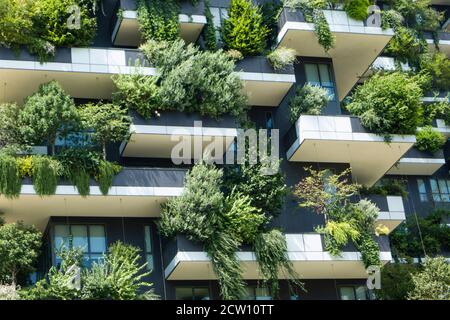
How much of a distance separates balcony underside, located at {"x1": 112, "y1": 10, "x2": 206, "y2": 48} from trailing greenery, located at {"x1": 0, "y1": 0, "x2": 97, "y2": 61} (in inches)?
65.3

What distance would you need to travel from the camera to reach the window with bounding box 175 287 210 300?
121ft

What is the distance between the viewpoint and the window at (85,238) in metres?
36.2

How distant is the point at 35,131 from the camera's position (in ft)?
115

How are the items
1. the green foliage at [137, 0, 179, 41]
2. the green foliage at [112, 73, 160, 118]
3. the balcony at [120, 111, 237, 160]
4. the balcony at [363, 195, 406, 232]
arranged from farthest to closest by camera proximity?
the balcony at [363, 195, 406, 232]
the green foliage at [137, 0, 179, 41]
the balcony at [120, 111, 237, 160]
the green foliage at [112, 73, 160, 118]

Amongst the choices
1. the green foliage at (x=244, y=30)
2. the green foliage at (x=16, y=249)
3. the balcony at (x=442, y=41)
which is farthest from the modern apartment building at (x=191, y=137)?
the balcony at (x=442, y=41)

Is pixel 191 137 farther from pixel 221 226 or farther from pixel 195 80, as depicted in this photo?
pixel 221 226

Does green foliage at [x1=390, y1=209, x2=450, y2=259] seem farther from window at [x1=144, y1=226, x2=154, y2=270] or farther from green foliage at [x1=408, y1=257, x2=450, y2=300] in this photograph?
window at [x1=144, y1=226, x2=154, y2=270]

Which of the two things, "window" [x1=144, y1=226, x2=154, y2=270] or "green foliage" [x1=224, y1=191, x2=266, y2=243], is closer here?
"green foliage" [x1=224, y1=191, x2=266, y2=243]

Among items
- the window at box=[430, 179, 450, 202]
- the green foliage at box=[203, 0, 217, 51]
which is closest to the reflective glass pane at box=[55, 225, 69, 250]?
the green foliage at box=[203, 0, 217, 51]

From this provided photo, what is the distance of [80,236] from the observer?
1446 inches

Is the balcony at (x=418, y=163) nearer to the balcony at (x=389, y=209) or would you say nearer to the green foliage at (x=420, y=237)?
the green foliage at (x=420, y=237)

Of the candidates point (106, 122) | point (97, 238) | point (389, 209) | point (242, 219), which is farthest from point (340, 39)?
point (97, 238)

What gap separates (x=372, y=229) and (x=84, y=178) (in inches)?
439

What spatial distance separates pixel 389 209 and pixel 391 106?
4507mm
